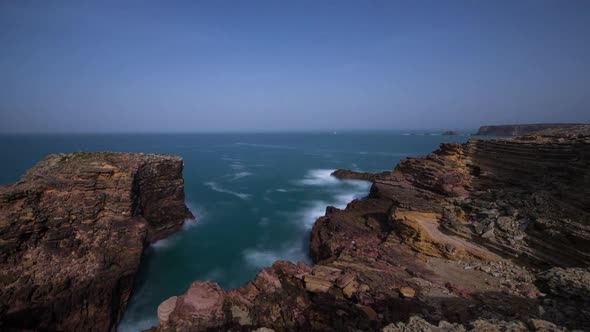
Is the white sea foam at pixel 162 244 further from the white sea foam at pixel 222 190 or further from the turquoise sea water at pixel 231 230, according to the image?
the white sea foam at pixel 222 190

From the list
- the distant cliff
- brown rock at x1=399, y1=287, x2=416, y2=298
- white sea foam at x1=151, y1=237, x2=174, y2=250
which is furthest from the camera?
the distant cliff

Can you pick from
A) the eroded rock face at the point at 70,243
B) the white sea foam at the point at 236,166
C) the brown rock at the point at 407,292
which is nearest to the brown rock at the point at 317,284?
the brown rock at the point at 407,292

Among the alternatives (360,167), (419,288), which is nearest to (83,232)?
(419,288)

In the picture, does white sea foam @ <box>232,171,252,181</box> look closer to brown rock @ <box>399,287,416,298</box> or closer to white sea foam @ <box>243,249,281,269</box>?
white sea foam @ <box>243,249,281,269</box>

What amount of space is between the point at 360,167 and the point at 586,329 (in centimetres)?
5254

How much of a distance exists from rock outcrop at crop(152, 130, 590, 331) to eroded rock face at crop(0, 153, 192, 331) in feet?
24.1

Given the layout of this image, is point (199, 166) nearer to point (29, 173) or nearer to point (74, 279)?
point (29, 173)

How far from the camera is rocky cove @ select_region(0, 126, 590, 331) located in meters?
9.37

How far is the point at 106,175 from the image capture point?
16797mm

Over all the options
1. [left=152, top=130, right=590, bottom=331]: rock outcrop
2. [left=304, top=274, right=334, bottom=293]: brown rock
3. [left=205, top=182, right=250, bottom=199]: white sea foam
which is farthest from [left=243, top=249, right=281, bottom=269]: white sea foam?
[left=205, top=182, right=250, bottom=199]: white sea foam

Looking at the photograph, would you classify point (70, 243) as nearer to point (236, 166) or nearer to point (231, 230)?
point (231, 230)

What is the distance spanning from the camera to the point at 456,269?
1177 cm

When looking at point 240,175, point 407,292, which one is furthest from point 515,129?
point 407,292

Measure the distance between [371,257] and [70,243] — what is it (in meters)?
16.2
